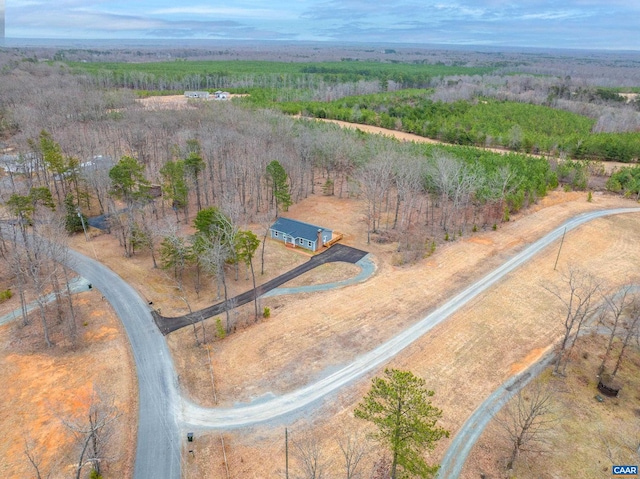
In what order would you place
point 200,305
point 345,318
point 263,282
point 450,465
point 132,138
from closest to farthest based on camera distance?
point 450,465
point 345,318
point 200,305
point 263,282
point 132,138

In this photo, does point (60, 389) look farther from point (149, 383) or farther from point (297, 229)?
point (297, 229)

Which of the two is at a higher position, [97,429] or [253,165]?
[253,165]

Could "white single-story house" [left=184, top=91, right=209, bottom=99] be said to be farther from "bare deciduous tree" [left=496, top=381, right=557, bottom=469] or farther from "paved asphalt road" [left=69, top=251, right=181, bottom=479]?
"bare deciduous tree" [left=496, top=381, right=557, bottom=469]

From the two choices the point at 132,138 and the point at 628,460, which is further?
the point at 132,138

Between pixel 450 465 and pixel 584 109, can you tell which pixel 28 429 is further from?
pixel 584 109

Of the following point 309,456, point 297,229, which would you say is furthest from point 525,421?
point 297,229

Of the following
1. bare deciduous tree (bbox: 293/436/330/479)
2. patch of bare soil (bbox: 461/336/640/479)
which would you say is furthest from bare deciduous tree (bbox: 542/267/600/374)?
bare deciduous tree (bbox: 293/436/330/479)

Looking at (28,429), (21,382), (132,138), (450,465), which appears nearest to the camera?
(450,465)

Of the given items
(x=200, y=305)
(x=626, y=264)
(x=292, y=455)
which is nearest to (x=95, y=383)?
(x=200, y=305)
